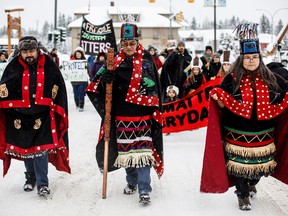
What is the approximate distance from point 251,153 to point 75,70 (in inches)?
381

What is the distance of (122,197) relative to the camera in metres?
5.15

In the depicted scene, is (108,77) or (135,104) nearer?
(108,77)

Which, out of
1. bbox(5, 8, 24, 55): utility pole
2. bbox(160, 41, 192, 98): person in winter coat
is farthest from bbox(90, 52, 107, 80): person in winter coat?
bbox(5, 8, 24, 55): utility pole

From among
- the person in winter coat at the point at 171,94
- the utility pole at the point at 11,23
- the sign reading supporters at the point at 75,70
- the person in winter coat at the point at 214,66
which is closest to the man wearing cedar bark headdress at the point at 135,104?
the person in winter coat at the point at 171,94

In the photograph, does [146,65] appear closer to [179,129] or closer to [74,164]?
[74,164]

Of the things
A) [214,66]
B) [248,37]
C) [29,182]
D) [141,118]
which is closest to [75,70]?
[214,66]

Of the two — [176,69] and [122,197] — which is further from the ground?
[176,69]

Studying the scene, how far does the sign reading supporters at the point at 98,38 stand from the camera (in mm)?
14664

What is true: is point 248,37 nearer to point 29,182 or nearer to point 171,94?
point 29,182

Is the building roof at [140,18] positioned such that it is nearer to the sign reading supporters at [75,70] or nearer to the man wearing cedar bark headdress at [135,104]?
the sign reading supporters at [75,70]

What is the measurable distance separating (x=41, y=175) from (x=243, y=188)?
2225mm

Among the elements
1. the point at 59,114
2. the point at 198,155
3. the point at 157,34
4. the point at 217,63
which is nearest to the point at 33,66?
the point at 59,114

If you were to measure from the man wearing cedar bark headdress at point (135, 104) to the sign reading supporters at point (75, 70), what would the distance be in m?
8.40

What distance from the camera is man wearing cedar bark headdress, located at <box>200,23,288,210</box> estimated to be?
4434 millimetres
